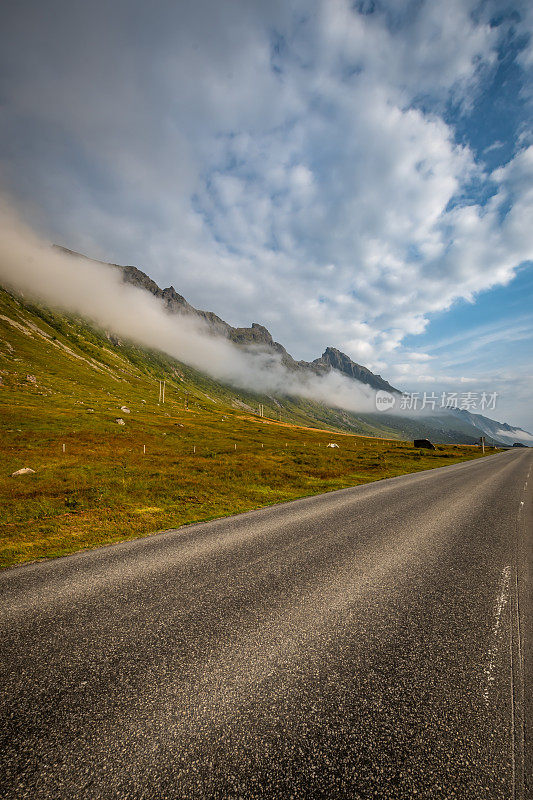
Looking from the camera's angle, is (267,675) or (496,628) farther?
(496,628)

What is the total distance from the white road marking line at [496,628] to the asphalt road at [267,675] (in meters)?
0.04

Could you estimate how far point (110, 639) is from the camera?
4895mm

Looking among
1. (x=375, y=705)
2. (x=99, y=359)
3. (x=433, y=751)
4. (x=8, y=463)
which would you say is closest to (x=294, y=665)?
(x=375, y=705)

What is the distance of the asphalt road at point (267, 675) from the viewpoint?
2.92 m

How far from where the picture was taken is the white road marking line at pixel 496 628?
4.17 m

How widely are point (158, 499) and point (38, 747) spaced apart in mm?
13670

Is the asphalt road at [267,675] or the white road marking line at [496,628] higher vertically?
the white road marking line at [496,628]

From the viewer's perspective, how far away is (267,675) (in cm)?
417

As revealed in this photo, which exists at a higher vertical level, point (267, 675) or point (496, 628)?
point (496, 628)

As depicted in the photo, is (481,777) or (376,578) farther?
(376,578)

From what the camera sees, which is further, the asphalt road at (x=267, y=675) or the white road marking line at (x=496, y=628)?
the white road marking line at (x=496, y=628)

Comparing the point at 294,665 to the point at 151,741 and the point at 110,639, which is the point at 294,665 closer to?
the point at 151,741

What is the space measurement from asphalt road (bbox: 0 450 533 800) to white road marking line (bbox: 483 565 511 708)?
0.12 ft

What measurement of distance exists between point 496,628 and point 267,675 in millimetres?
4472
